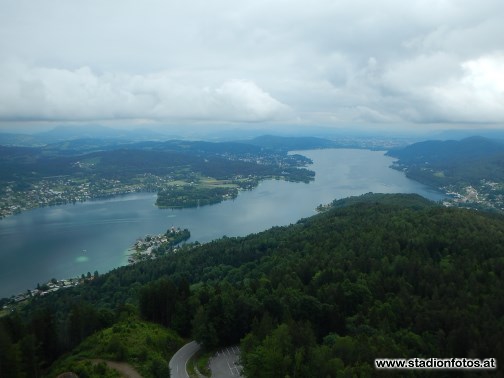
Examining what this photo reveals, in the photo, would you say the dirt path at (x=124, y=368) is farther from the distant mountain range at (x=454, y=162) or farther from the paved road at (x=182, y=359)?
the distant mountain range at (x=454, y=162)

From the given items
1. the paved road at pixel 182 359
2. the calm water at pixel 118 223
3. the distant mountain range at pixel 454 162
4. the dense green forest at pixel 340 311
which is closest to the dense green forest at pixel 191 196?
the calm water at pixel 118 223

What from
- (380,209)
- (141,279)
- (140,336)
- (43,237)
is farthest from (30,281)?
(380,209)

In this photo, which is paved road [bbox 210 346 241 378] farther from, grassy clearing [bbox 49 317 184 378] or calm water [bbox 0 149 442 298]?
calm water [bbox 0 149 442 298]

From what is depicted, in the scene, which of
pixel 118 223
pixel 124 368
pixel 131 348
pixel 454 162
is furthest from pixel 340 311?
pixel 454 162

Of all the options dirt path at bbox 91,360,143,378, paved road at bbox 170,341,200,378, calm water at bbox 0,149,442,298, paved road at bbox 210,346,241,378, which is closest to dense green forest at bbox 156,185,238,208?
calm water at bbox 0,149,442,298

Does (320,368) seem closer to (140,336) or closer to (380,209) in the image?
(140,336)

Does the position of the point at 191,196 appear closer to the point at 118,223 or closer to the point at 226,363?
the point at 118,223
